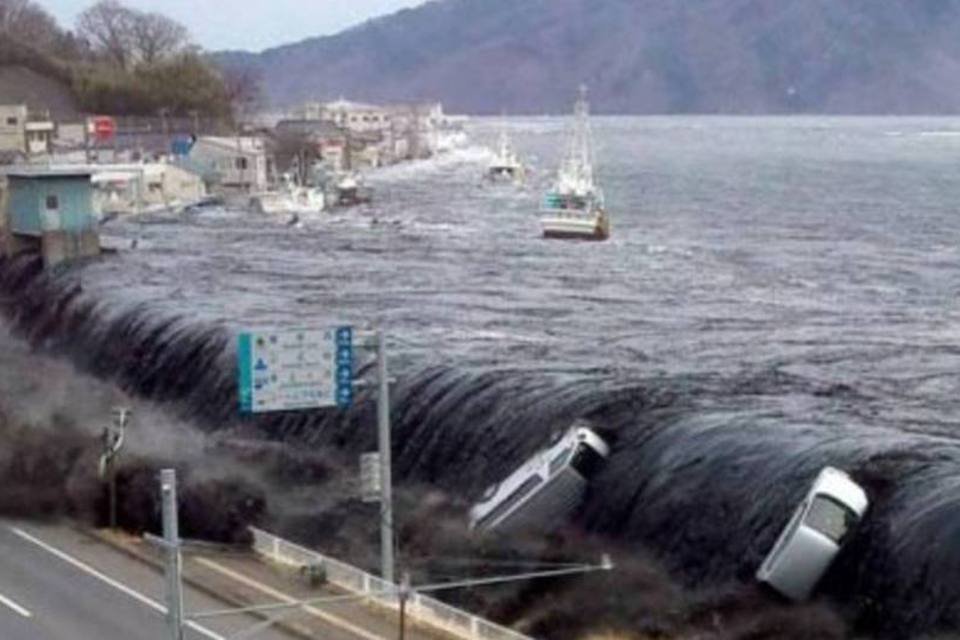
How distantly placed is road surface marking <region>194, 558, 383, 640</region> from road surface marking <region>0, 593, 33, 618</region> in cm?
306

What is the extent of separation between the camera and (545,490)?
2920 cm

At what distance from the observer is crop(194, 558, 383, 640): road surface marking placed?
22.7 meters

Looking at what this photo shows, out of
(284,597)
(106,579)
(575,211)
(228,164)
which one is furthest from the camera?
(228,164)

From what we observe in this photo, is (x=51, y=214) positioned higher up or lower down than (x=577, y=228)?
higher up

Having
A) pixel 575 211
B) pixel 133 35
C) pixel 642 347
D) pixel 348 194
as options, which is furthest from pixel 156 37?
pixel 642 347

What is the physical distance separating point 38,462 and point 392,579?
9472 millimetres

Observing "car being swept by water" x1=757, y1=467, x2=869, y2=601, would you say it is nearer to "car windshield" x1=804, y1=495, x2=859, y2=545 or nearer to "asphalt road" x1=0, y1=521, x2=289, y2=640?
"car windshield" x1=804, y1=495, x2=859, y2=545

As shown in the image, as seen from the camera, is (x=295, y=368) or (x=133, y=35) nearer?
(x=295, y=368)

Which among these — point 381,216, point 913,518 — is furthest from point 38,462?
point 381,216

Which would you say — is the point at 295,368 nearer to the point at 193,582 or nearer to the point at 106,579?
the point at 193,582

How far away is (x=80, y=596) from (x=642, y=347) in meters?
21.3

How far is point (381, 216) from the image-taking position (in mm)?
95125

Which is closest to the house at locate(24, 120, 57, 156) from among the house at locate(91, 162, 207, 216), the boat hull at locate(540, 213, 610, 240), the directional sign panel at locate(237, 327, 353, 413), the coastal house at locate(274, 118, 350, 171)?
the house at locate(91, 162, 207, 216)

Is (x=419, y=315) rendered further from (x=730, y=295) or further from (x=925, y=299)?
(x=925, y=299)
